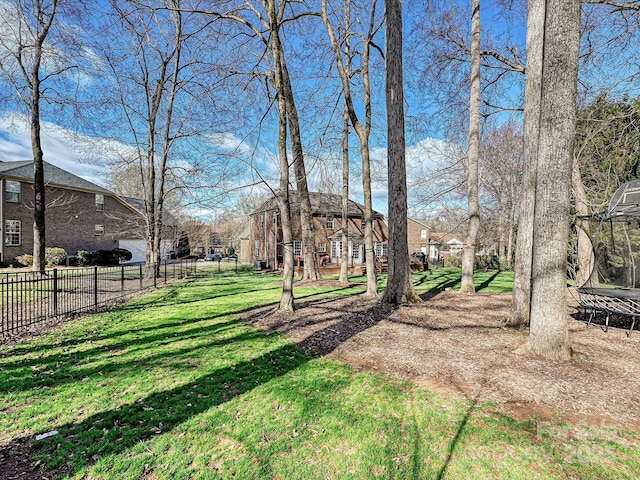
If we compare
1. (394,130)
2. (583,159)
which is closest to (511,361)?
(394,130)

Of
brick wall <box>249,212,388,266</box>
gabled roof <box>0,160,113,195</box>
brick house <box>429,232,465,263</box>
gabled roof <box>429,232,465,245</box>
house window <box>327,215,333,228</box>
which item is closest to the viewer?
gabled roof <box>0,160,113,195</box>

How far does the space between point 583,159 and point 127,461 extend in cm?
1649

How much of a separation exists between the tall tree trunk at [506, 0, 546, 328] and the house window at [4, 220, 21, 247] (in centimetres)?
3132

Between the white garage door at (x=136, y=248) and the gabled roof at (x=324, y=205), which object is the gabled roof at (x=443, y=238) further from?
the white garage door at (x=136, y=248)

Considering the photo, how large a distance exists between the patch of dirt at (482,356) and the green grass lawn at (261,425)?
0.36 metres

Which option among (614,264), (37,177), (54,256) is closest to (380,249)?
(614,264)

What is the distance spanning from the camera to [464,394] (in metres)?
3.57

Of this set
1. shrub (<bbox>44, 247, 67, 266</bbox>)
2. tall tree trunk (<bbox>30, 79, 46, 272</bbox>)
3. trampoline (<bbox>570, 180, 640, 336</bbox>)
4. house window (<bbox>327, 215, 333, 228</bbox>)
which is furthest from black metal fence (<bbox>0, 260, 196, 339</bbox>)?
house window (<bbox>327, 215, 333, 228</bbox>)

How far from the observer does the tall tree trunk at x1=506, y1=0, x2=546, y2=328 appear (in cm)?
614

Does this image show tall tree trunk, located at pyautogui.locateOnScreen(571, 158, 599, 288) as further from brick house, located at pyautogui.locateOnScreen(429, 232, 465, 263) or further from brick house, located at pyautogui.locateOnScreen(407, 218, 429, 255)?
brick house, located at pyautogui.locateOnScreen(407, 218, 429, 255)

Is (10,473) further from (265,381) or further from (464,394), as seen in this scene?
(464,394)

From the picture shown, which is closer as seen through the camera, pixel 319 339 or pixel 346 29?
pixel 319 339

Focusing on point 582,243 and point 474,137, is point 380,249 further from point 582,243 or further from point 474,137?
point 474,137

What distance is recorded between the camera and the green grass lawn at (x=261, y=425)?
2.49m
